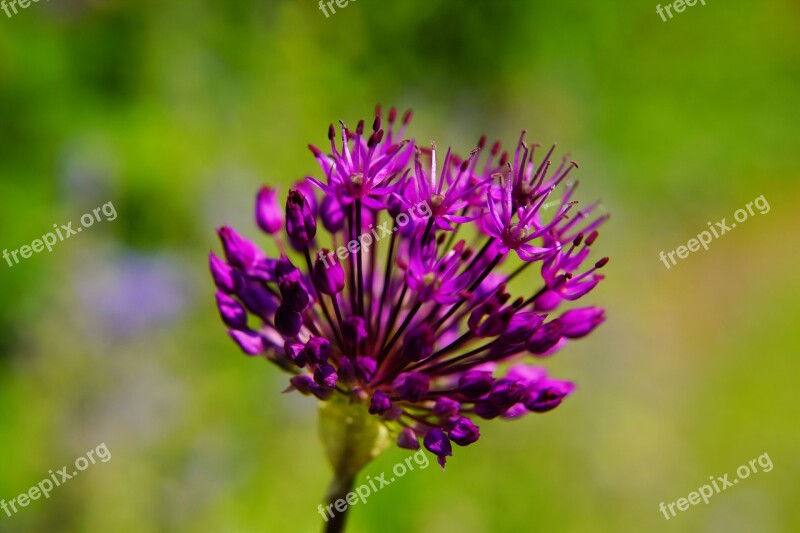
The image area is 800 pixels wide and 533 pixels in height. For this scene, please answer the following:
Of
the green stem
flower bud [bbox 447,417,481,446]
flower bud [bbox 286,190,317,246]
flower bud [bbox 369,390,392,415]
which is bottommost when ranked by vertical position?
the green stem

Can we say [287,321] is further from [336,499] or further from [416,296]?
[336,499]

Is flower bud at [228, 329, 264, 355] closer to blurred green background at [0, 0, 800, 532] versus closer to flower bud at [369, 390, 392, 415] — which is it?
flower bud at [369, 390, 392, 415]

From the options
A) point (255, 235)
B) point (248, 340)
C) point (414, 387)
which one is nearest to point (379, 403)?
point (414, 387)

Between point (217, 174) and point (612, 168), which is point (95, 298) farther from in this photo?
point (612, 168)

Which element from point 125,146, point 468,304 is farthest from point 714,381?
point 468,304

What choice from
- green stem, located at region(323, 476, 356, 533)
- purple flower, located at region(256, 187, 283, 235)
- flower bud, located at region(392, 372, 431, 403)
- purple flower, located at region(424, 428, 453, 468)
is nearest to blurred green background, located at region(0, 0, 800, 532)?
green stem, located at region(323, 476, 356, 533)

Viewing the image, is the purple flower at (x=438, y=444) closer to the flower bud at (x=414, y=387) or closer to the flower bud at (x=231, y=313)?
the flower bud at (x=414, y=387)

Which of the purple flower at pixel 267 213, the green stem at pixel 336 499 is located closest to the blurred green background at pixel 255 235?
the green stem at pixel 336 499
